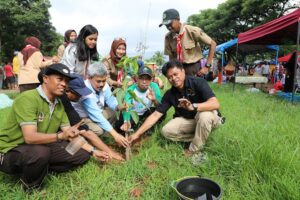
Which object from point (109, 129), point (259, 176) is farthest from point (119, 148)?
point (259, 176)

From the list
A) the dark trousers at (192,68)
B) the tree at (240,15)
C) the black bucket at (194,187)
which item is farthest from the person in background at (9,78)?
the tree at (240,15)

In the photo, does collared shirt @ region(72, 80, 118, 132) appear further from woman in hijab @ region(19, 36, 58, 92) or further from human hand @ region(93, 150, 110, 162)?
woman in hijab @ region(19, 36, 58, 92)

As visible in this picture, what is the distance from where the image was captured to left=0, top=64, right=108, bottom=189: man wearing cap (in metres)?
2.16

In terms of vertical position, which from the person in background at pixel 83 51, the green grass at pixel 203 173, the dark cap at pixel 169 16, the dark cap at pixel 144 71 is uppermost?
the dark cap at pixel 169 16

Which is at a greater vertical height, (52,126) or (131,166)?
(52,126)

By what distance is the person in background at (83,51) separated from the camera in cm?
328

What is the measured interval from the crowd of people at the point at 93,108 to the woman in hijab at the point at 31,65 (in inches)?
62.5

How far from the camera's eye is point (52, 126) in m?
2.40

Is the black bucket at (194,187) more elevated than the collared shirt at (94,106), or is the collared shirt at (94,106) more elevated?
the collared shirt at (94,106)

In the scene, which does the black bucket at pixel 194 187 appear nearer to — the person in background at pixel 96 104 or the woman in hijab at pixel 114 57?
the person in background at pixel 96 104

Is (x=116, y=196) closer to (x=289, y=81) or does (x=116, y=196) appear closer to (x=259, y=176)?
(x=259, y=176)

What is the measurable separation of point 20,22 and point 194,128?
2131cm

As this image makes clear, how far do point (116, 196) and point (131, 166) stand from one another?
1.36ft

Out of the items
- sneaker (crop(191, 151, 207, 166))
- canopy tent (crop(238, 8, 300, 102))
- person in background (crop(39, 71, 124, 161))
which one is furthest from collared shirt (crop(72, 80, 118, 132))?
canopy tent (crop(238, 8, 300, 102))
